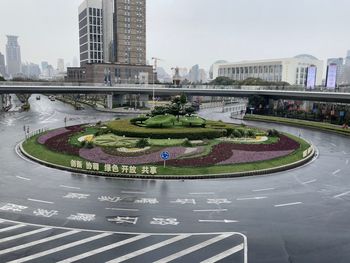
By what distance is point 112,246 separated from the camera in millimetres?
15750

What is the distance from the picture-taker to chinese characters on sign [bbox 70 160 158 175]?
2644 centimetres

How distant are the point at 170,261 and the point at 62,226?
669cm

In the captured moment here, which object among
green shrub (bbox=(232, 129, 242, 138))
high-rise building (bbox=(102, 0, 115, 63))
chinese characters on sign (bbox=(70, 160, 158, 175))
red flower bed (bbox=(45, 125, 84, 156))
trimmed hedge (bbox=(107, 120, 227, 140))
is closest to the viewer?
chinese characters on sign (bbox=(70, 160, 158, 175))

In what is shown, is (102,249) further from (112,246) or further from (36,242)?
(36,242)

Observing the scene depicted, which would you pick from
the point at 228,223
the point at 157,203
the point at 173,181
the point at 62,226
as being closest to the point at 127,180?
the point at 173,181

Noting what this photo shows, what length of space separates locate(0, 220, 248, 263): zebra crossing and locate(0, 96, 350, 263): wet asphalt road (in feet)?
0.15

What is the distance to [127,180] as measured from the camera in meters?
25.6

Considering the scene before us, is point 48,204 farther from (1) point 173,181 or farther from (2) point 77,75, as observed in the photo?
(2) point 77,75

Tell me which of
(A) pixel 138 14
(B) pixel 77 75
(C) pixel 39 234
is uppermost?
(A) pixel 138 14

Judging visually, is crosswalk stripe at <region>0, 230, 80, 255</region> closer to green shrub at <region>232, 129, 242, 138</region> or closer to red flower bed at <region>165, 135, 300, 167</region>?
red flower bed at <region>165, 135, 300, 167</region>

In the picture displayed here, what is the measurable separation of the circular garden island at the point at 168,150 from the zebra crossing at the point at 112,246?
953 cm

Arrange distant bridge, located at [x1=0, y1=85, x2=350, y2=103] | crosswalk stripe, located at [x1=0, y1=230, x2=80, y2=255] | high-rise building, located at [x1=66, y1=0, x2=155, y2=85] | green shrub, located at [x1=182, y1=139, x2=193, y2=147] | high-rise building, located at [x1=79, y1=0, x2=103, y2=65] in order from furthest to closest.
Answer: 1. high-rise building, located at [x1=79, y1=0, x2=103, y2=65]
2. high-rise building, located at [x1=66, y1=0, x2=155, y2=85]
3. distant bridge, located at [x1=0, y1=85, x2=350, y2=103]
4. green shrub, located at [x1=182, y1=139, x2=193, y2=147]
5. crosswalk stripe, located at [x1=0, y1=230, x2=80, y2=255]

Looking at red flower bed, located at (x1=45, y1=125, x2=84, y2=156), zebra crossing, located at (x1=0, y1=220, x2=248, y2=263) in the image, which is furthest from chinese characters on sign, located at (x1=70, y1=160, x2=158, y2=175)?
zebra crossing, located at (x1=0, y1=220, x2=248, y2=263)

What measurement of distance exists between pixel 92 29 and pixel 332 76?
141 metres
